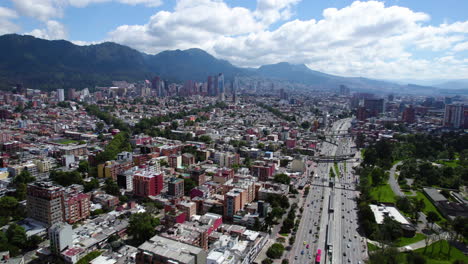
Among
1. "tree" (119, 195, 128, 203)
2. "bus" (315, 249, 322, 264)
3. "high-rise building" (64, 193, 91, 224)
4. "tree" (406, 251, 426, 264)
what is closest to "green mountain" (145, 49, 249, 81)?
"tree" (119, 195, 128, 203)

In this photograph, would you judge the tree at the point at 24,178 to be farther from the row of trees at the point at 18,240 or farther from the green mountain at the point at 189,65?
the green mountain at the point at 189,65

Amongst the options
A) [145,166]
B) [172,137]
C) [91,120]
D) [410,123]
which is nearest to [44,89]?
[91,120]

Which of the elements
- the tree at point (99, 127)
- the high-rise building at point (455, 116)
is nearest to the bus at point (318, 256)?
the tree at point (99, 127)

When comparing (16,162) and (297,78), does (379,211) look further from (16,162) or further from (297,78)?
(297,78)

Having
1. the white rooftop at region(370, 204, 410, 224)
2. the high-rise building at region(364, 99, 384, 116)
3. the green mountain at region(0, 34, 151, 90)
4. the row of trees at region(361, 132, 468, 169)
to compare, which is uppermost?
the green mountain at region(0, 34, 151, 90)

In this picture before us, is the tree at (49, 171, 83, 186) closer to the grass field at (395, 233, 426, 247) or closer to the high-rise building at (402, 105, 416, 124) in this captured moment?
the grass field at (395, 233, 426, 247)
